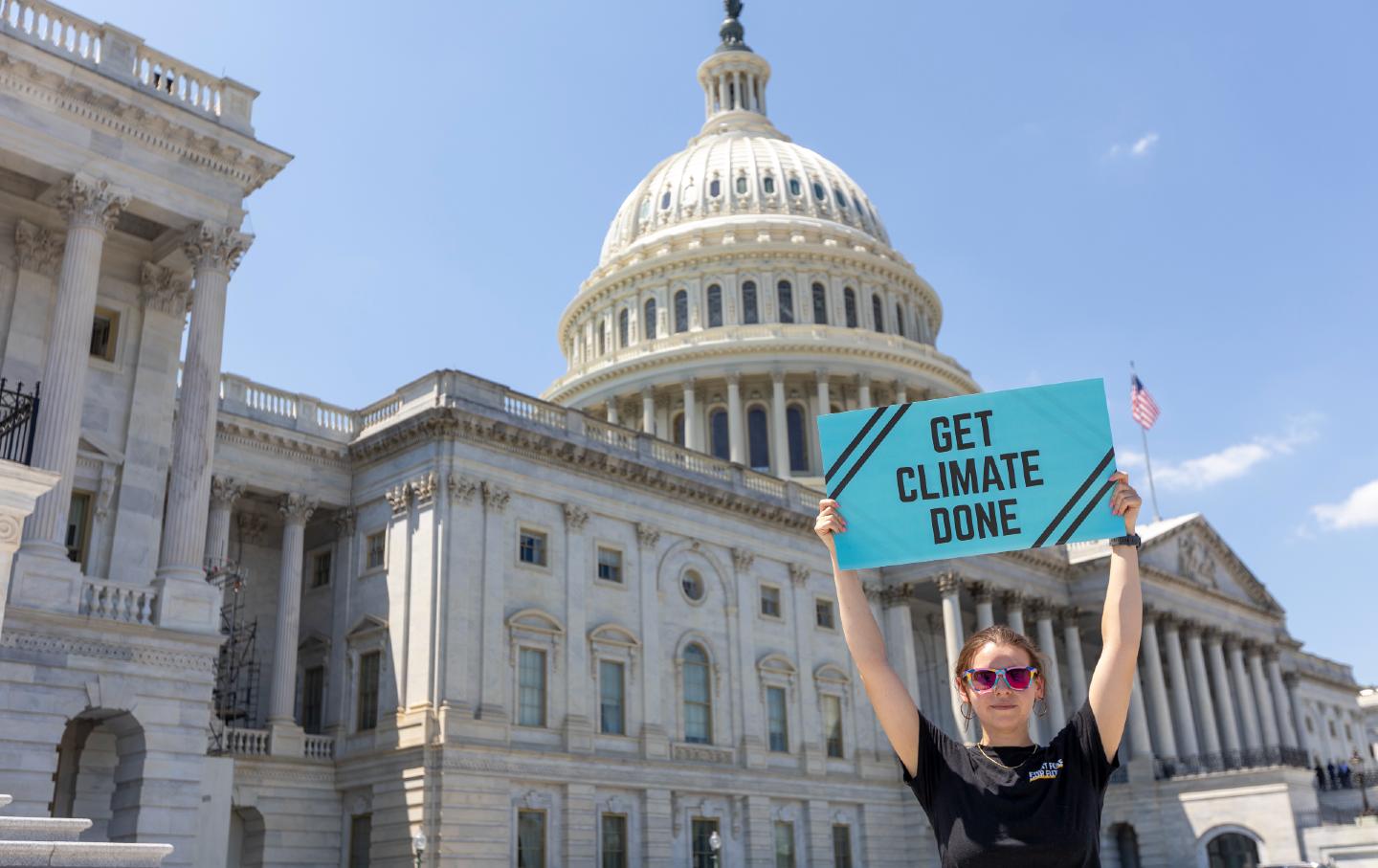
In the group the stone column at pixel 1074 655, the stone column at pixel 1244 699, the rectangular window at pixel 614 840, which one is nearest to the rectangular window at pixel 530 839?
the rectangular window at pixel 614 840

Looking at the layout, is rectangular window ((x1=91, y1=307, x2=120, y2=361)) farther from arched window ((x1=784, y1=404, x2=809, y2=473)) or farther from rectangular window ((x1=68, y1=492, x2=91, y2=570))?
arched window ((x1=784, y1=404, x2=809, y2=473))

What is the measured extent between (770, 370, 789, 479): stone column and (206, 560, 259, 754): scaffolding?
3649 cm

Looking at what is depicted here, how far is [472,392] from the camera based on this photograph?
41.1 meters

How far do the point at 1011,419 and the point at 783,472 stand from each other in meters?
66.0

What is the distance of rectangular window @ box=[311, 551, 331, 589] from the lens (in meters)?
43.1

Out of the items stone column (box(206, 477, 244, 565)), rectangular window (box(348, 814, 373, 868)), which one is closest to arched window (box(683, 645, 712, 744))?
rectangular window (box(348, 814, 373, 868))

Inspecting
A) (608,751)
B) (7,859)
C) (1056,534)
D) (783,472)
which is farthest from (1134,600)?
(783,472)

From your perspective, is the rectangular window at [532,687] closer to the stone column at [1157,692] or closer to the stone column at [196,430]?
the stone column at [196,430]

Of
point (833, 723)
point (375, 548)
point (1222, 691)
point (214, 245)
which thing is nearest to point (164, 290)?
point (214, 245)

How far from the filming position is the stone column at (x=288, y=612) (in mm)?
38562

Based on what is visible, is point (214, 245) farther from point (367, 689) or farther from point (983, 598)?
point (983, 598)

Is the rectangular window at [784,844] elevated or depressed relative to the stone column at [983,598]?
depressed

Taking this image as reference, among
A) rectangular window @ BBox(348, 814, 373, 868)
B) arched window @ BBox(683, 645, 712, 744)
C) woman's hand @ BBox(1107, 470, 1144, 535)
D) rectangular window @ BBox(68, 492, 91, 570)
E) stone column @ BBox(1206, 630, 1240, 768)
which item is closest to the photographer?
woman's hand @ BBox(1107, 470, 1144, 535)

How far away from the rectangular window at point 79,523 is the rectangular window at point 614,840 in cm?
1988
